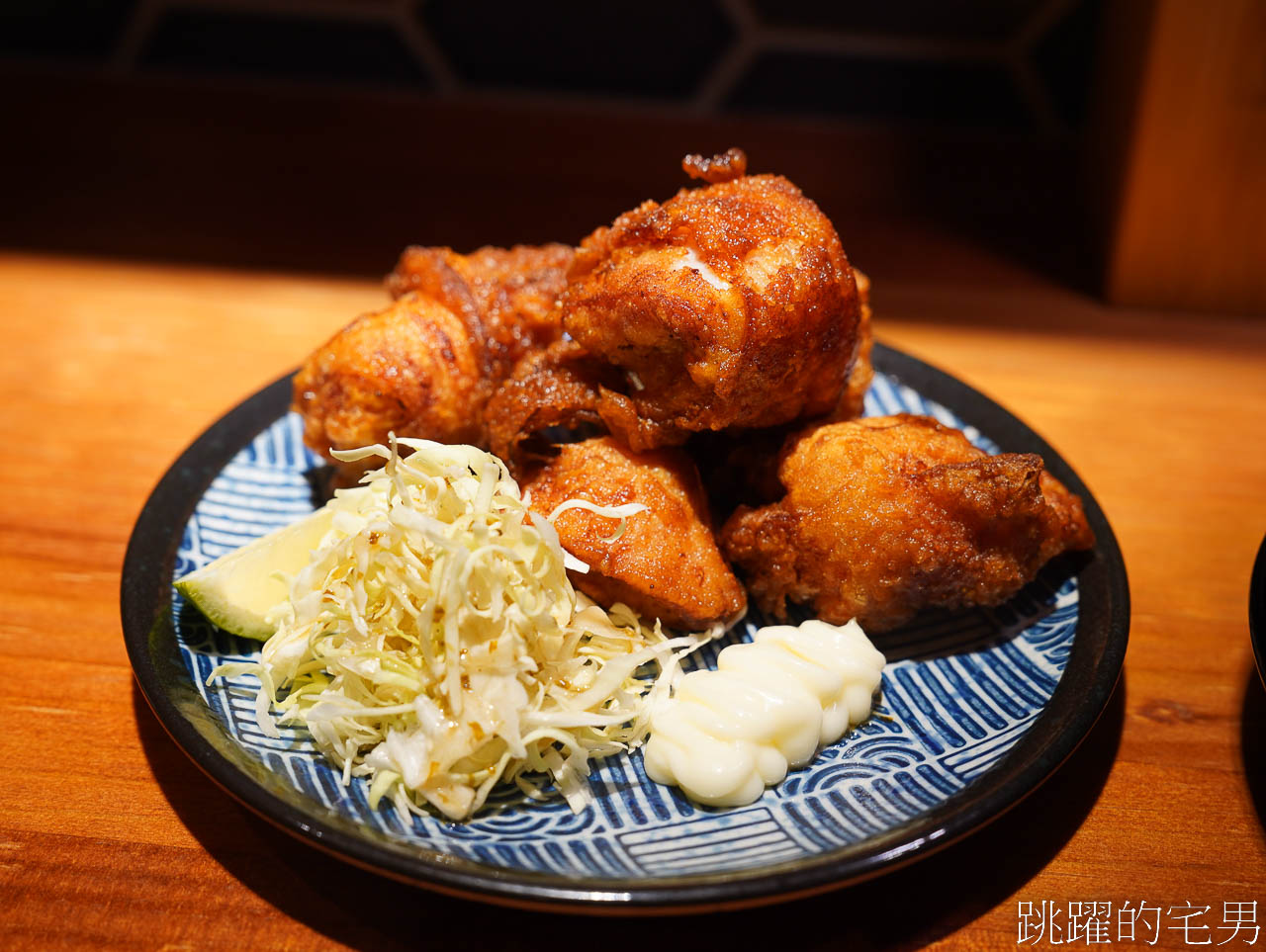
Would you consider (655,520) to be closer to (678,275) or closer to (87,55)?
(678,275)

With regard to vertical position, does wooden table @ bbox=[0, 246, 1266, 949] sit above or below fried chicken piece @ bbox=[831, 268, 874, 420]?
below

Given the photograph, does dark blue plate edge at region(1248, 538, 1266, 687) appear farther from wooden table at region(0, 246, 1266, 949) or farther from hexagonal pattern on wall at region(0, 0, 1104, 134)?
hexagonal pattern on wall at region(0, 0, 1104, 134)

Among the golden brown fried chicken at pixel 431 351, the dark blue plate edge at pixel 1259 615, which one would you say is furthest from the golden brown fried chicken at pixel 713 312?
the dark blue plate edge at pixel 1259 615

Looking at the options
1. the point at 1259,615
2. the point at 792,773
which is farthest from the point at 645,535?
the point at 1259,615

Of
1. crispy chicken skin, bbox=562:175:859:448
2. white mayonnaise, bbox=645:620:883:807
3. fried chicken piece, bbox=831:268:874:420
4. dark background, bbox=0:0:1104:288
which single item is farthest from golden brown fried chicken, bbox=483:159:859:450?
dark background, bbox=0:0:1104:288

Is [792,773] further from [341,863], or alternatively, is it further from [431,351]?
[431,351]

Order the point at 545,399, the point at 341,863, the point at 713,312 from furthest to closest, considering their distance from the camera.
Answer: the point at 545,399 < the point at 713,312 < the point at 341,863

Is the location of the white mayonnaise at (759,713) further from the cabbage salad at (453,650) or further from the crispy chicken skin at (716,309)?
the crispy chicken skin at (716,309)
